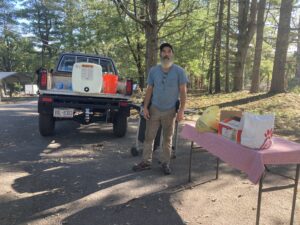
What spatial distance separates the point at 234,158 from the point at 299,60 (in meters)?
26.0

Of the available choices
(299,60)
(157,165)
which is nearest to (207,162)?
(157,165)

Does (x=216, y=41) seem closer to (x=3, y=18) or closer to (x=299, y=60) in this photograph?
(x=299, y=60)

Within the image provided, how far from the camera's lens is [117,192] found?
15.0ft

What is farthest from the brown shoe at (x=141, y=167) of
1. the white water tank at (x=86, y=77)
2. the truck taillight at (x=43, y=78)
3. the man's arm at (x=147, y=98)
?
the truck taillight at (x=43, y=78)

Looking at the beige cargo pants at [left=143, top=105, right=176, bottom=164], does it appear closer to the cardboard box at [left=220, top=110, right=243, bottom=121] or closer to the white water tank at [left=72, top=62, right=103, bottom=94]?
the cardboard box at [left=220, top=110, right=243, bottom=121]

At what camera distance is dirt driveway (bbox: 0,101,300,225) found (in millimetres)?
3824

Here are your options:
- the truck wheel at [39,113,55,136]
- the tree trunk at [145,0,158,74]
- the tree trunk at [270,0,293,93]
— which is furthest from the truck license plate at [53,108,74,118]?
the tree trunk at [270,0,293,93]

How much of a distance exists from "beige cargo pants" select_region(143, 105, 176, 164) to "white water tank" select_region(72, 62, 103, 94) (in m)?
2.69

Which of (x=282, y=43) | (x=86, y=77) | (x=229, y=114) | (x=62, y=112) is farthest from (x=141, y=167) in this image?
(x=282, y=43)

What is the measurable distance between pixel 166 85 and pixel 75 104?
3183mm

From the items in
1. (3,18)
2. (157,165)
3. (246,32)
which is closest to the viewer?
(157,165)

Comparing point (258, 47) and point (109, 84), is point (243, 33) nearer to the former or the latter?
point (258, 47)

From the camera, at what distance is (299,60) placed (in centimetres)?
2677

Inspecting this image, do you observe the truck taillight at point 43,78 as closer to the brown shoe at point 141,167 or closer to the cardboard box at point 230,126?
the brown shoe at point 141,167
